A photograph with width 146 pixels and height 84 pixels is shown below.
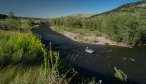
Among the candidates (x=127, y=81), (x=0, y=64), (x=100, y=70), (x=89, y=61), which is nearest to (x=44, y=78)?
(x=0, y=64)

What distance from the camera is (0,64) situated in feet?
15.2

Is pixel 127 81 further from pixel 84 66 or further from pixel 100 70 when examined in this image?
pixel 84 66

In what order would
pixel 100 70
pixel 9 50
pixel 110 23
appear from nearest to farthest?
1. pixel 9 50
2. pixel 100 70
3. pixel 110 23

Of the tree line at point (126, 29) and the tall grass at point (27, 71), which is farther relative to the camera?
the tree line at point (126, 29)

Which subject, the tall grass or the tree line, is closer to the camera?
the tall grass

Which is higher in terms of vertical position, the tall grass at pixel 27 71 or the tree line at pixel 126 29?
the tall grass at pixel 27 71

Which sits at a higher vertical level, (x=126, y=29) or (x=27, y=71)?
(x=27, y=71)

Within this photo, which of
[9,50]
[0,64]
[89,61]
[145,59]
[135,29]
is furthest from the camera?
[135,29]

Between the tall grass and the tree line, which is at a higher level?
the tall grass

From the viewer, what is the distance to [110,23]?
91.6 m

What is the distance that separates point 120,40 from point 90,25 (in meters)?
47.4

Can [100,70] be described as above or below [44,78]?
below

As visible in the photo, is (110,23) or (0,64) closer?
(0,64)

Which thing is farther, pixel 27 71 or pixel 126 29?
pixel 126 29
